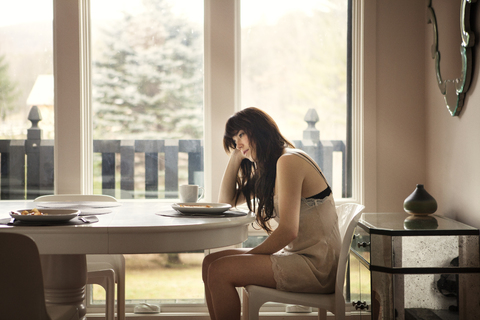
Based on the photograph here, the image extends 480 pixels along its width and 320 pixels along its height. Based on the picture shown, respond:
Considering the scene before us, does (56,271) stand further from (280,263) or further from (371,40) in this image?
(371,40)

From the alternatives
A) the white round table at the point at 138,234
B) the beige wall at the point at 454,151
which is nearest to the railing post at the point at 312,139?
the beige wall at the point at 454,151

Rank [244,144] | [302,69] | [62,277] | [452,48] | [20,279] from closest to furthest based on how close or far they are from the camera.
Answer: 1. [20,279]
2. [62,277]
3. [244,144]
4. [452,48]
5. [302,69]

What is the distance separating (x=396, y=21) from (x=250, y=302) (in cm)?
199

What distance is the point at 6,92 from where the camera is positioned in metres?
2.81

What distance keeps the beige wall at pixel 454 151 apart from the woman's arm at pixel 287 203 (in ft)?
3.01

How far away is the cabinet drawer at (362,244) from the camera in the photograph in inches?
78.9

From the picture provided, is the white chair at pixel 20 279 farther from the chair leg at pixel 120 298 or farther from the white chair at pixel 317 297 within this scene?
the chair leg at pixel 120 298

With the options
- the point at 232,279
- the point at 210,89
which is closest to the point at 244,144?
the point at 232,279

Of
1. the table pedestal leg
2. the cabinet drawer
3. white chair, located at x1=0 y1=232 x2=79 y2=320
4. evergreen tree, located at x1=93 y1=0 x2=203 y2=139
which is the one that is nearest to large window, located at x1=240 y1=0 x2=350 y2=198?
evergreen tree, located at x1=93 y1=0 x2=203 y2=139

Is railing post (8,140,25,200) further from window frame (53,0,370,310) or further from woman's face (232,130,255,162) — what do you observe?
woman's face (232,130,255,162)

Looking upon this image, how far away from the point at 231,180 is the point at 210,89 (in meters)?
0.78

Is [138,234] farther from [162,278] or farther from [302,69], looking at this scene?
[302,69]

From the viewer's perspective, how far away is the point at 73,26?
8.91ft

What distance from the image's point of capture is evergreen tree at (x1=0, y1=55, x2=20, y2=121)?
9.21 ft
